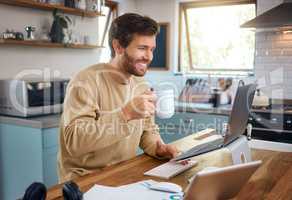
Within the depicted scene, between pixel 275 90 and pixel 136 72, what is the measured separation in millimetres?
2977

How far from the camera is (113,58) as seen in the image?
69.6 inches

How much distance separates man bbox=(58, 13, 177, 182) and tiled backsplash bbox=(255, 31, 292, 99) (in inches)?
107

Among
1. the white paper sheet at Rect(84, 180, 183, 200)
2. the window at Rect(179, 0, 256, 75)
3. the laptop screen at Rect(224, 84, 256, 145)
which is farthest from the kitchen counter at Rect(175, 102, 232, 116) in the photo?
the white paper sheet at Rect(84, 180, 183, 200)

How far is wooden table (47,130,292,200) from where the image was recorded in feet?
4.19

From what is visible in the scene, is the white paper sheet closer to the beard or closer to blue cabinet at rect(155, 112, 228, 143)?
the beard

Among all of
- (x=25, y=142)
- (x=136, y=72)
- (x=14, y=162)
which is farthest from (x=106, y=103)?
(x=14, y=162)

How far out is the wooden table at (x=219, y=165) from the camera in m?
1.28

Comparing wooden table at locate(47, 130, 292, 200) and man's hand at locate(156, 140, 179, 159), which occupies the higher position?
man's hand at locate(156, 140, 179, 159)

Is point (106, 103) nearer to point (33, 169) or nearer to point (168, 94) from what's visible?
point (168, 94)

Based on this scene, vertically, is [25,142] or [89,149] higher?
[89,149]

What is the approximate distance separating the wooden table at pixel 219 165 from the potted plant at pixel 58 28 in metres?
2.10

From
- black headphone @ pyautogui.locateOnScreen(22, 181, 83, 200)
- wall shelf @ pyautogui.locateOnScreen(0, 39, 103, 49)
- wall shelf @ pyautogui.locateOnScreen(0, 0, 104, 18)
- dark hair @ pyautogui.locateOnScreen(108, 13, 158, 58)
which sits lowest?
black headphone @ pyautogui.locateOnScreen(22, 181, 83, 200)

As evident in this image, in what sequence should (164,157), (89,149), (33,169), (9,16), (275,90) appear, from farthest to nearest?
1. (275,90)
2. (9,16)
3. (33,169)
4. (164,157)
5. (89,149)


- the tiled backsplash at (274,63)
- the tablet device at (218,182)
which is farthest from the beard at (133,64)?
the tiled backsplash at (274,63)
